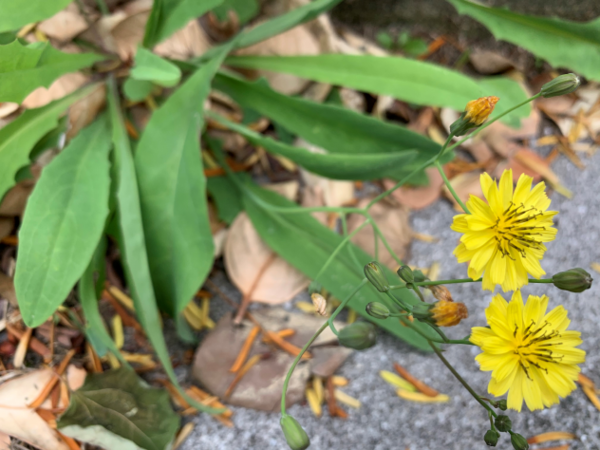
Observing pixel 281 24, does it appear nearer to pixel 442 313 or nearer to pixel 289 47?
pixel 289 47

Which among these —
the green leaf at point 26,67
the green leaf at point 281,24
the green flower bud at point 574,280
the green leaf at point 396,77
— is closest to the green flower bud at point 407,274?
the green flower bud at point 574,280

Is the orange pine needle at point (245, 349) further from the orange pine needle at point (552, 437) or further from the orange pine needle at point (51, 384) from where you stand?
the orange pine needle at point (552, 437)

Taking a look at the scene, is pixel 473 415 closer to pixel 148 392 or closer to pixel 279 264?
pixel 279 264

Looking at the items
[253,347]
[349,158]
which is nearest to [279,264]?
[253,347]

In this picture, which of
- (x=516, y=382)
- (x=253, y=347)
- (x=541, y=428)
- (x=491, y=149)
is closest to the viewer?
(x=516, y=382)

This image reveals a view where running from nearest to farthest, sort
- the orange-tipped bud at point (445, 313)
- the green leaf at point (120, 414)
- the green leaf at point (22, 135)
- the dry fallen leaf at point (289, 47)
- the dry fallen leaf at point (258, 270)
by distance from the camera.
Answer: the orange-tipped bud at point (445, 313) → the green leaf at point (120, 414) → the green leaf at point (22, 135) → the dry fallen leaf at point (258, 270) → the dry fallen leaf at point (289, 47)

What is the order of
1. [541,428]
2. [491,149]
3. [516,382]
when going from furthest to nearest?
[491,149] → [541,428] → [516,382]
